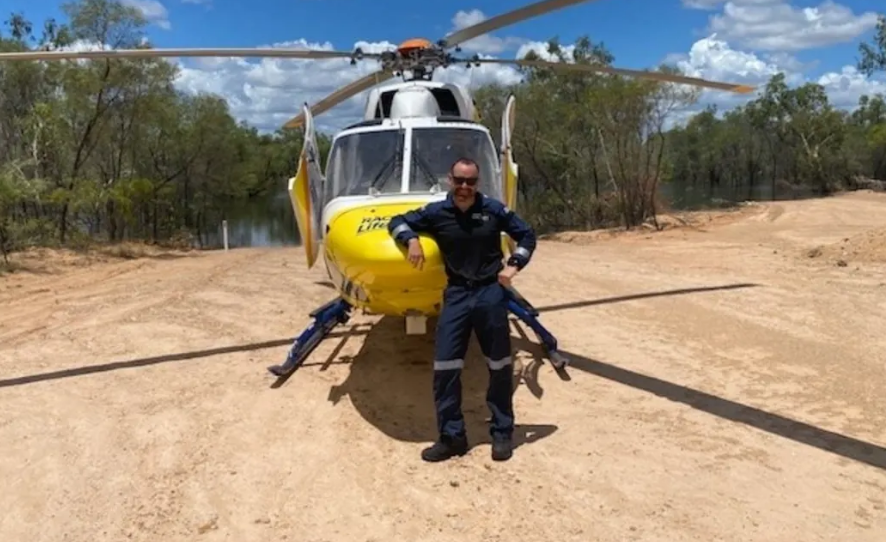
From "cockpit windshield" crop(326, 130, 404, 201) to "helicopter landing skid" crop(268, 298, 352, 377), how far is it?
37.0 inches

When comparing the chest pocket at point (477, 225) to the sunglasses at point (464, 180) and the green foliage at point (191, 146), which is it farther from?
the green foliage at point (191, 146)

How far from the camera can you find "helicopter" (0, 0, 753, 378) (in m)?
4.50

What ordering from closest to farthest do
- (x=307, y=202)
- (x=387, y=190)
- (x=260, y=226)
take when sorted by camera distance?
1. (x=387, y=190)
2. (x=307, y=202)
3. (x=260, y=226)

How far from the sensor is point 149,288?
433 inches

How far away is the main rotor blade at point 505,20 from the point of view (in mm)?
5035

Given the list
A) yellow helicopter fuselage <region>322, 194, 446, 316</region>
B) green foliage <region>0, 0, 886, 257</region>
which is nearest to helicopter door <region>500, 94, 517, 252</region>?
Result: yellow helicopter fuselage <region>322, 194, 446, 316</region>

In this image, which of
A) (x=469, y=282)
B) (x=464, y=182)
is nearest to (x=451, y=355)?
(x=469, y=282)

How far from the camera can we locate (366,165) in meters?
5.74

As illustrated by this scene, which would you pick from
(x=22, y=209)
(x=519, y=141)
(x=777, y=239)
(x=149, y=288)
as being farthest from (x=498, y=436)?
(x=519, y=141)

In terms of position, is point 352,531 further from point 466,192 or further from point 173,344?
point 173,344

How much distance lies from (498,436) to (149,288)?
8152 millimetres

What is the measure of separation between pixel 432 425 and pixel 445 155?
2096mm

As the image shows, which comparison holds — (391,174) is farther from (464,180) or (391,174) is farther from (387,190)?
(464,180)

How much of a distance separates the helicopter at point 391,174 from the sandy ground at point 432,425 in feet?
2.39
